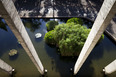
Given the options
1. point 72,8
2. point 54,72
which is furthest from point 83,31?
point 72,8

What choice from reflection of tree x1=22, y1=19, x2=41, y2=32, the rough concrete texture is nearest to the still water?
reflection of tree x1=22, y1=19, x2=41, y2=32

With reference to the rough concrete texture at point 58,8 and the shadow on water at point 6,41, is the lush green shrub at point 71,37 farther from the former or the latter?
the rough concrete texture at point 58,8

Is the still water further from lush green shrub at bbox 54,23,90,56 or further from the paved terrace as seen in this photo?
the paved terrace

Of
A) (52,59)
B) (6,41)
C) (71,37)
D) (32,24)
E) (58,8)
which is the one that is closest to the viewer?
(71,37)

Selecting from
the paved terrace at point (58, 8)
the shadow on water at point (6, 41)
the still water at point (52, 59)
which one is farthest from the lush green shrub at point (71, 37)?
the paved terrace at point (58, 8)

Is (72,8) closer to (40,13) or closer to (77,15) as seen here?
(77,15)

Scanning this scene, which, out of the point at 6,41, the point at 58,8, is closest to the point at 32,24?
the point at 6,41

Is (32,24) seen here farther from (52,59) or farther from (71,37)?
(71,37)
